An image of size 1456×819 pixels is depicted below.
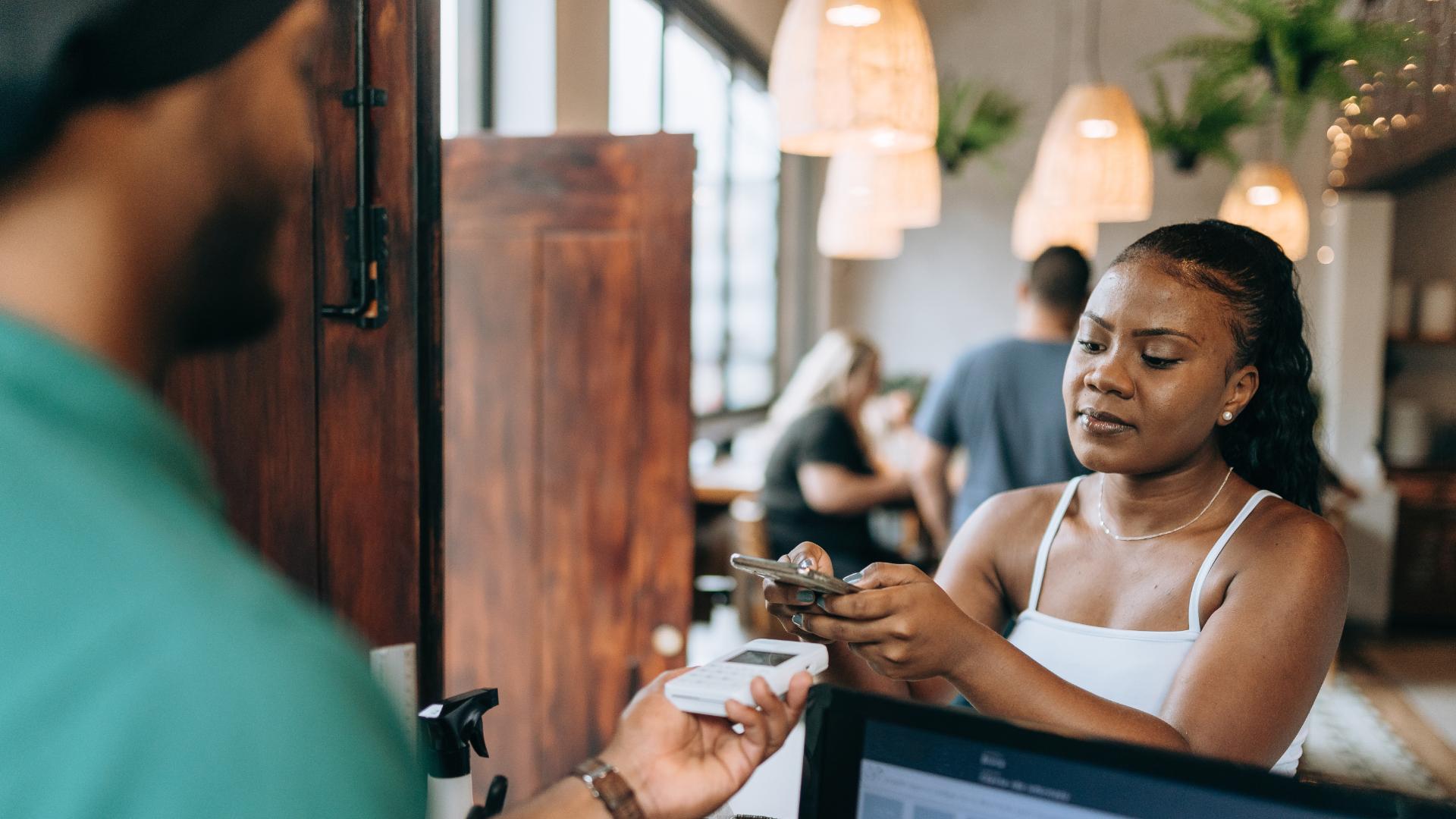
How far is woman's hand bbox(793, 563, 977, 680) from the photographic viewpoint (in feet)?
3.48

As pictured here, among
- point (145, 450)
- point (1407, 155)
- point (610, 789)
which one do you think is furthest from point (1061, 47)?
point (145, 450)

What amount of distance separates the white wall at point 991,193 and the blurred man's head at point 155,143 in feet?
24.4

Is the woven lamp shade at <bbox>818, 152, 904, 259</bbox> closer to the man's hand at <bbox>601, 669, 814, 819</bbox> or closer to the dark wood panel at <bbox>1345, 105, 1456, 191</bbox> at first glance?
the dark wood panel at <bbox>1345, 105, 1456, 191</bbox>

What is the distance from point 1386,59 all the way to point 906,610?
309 cm

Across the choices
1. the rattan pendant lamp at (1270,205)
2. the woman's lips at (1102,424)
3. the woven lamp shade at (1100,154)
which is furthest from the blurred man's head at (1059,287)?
the woman's lips at (1102,424)

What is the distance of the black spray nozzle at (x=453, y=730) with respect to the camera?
1195 mm

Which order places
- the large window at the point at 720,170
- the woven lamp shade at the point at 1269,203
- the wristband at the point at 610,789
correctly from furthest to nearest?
the large window at the point at 720,170 → the woven lamp shade at the point at 1269,203 → the wristband at the point at 610,789

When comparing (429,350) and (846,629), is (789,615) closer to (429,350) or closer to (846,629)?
(846,629)

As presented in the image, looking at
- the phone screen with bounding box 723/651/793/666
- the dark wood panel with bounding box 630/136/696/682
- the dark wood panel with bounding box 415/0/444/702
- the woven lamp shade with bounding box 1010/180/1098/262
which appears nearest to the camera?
the phone screen with bounding box 723/651/793/666

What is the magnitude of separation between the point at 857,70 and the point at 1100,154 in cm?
146

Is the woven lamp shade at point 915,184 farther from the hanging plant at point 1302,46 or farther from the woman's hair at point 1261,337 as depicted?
the woman's hair at point 1261,337

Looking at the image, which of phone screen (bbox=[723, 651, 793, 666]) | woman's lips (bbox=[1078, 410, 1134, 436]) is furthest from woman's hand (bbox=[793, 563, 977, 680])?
woman's lips (bbox=[1078, 410, 1134, 436])

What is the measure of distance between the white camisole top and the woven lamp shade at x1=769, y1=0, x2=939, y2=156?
43.9 inches

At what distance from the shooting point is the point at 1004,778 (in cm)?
73
